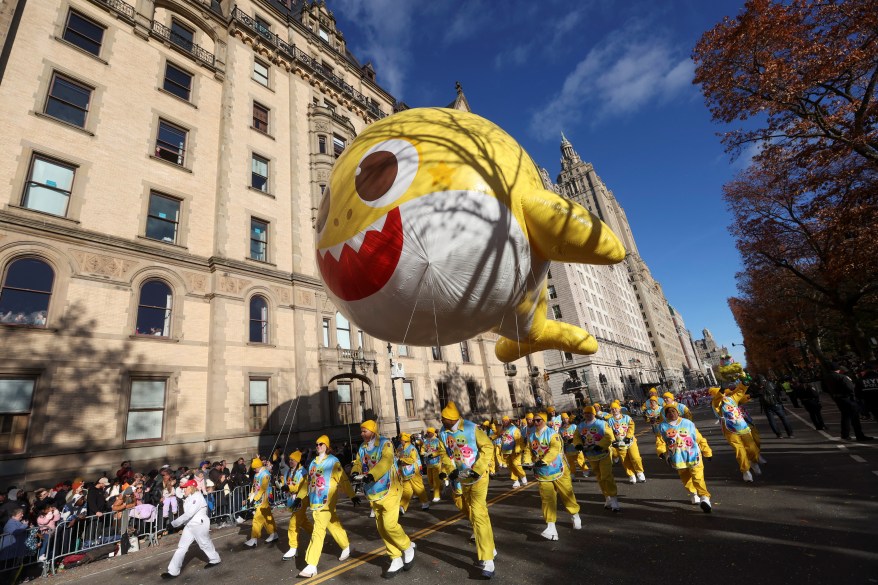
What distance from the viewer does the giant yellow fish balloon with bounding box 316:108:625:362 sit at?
3924 millimetres

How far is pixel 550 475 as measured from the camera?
6.30 meters

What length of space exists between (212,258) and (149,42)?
440 inches

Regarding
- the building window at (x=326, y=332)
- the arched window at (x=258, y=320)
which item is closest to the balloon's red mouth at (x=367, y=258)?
the arched window at (x=258, y=320)

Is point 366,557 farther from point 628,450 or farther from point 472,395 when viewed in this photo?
point 472,395

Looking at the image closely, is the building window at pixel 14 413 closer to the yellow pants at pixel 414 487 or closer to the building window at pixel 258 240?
the building window at pixel 258 240

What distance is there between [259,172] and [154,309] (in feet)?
29.2

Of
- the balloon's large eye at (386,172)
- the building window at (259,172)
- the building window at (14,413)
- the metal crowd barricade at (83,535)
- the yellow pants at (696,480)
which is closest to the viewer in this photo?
the balloon's large eye at (386,172)

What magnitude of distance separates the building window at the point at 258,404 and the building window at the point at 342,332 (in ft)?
14.0

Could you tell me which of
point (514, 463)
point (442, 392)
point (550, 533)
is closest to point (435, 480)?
point (514, 463)

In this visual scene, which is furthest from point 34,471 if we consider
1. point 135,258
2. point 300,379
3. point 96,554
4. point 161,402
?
point 300,379

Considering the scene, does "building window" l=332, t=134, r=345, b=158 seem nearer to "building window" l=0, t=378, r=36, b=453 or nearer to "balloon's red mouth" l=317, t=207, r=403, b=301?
"building window" l=0, t=378, r=36, b=453

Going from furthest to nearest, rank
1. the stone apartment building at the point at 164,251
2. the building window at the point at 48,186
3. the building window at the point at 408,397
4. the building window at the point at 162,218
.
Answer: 1. the building window at the point at 408,397
2. the building window at the point at 162,218
3. the building window at the point at 48,186
4. the stone apartment building at the point at 164,251

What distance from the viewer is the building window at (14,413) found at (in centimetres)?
1031

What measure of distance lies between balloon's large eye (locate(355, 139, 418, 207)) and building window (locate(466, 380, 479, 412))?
77.1 feet
